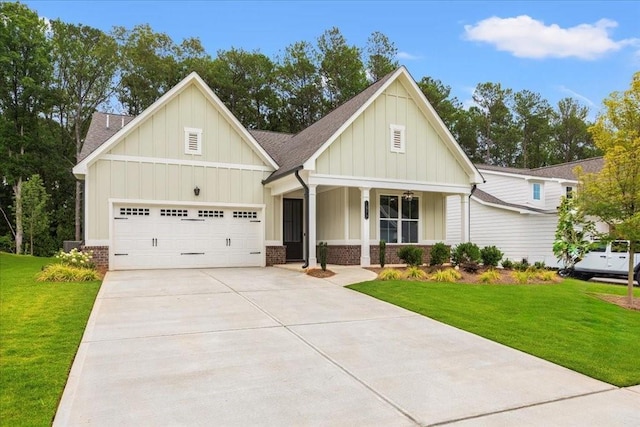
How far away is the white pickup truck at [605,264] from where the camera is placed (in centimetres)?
1542

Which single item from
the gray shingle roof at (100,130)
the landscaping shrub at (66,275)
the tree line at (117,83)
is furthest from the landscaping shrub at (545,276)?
the tree line at (117,83)

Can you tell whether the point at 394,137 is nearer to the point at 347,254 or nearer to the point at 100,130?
the point at 347,254

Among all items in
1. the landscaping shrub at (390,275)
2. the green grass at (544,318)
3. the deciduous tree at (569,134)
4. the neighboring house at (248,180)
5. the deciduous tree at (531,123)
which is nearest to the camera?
the green grass at (544,318)

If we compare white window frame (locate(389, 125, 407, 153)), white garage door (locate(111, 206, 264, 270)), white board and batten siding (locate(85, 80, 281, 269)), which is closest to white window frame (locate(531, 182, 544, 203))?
white window frame (locate(389, 125, 407, 153))

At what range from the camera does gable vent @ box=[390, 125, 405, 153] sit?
15.2 metres

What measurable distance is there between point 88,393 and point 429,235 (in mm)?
14526

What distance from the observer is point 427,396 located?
164 inches

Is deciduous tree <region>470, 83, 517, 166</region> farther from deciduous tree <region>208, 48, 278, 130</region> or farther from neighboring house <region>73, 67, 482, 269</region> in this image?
neighboring house <region>73, 67, 482, 269</region>

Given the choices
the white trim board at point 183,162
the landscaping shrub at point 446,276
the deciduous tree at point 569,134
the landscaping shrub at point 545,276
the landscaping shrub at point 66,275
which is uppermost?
the deciduous tree at point 569,134

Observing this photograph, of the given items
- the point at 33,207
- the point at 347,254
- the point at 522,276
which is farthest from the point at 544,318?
the point at 33,207

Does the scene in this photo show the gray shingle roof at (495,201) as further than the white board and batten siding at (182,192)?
Yes

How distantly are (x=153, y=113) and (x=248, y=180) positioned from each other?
372cm

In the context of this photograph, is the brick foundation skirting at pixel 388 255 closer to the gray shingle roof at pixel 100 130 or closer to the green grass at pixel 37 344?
the green grass at pixel 37 344

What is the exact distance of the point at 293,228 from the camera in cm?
1730
